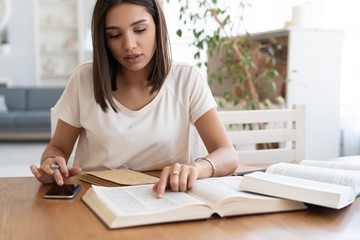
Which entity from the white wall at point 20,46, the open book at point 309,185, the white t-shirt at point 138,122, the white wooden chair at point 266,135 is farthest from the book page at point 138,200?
the white wall at point 20,46

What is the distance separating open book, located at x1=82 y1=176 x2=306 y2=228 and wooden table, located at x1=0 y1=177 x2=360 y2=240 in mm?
12

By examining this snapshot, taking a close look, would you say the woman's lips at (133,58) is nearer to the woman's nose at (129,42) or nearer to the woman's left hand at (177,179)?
the woman's nose at (129,42)

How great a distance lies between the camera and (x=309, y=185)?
87 cm

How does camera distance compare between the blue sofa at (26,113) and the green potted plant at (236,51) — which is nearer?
the green potted plant at (236,51)

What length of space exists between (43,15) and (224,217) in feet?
19.6

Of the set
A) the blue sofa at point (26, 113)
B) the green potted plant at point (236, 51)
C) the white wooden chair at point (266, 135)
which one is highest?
the green potted plant at point (236, 51)

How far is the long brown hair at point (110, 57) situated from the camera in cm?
127

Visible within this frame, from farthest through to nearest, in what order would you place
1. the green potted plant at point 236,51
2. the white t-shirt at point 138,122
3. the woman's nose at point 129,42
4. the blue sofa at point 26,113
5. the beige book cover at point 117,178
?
the blue sofa at point 26,113, the green potted plant at point 236,51, the white t-shirt at point 138,122, the woman's nose at point 129,42, the beige book cover at point 117,178

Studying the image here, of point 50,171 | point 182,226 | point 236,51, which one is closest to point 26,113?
point 236,51

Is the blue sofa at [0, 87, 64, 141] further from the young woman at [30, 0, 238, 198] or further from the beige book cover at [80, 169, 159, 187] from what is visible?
the beige book cover at [80, 169, 159, 187]

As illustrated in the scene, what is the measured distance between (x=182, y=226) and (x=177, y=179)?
0.15 meters

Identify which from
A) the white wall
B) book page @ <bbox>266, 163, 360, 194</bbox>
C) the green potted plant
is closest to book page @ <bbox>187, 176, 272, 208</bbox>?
book page @ <bbox>266, 163, 360, 194</bbox>

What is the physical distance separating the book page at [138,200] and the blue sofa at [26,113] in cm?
425

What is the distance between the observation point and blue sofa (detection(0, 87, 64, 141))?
16.2ft
